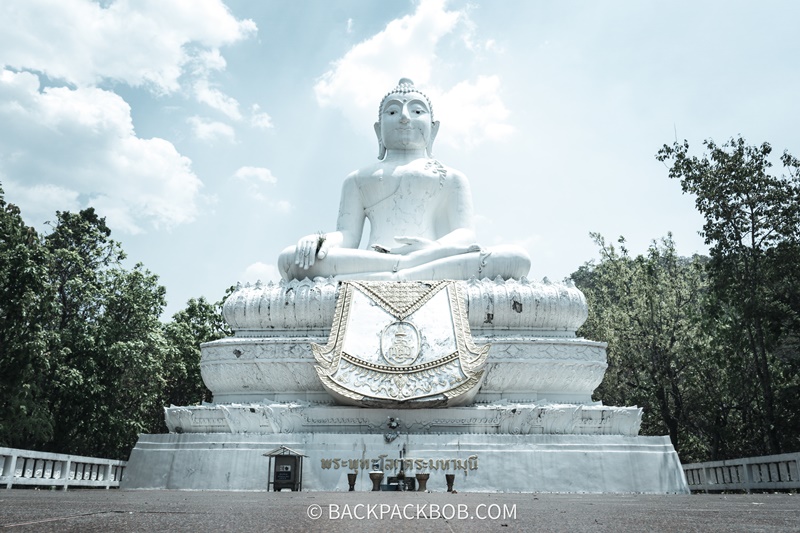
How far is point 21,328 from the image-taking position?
13.7 meters

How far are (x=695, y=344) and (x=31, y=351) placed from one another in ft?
51.0

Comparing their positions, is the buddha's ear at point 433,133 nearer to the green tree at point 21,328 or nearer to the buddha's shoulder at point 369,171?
the buddha's shoulder at point 369,171

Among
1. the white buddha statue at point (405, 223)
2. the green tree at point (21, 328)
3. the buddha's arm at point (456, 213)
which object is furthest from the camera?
the buddha's arm at point (456, 213)

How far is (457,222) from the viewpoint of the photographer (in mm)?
14258

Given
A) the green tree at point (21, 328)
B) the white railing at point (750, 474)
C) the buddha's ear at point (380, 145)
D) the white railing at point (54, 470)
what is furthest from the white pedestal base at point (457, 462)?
the buddha's ear at point (380, 145)

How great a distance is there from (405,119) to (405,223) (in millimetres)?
2285

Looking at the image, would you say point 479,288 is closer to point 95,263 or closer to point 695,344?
point 695,344

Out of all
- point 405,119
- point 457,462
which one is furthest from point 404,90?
point 457,462

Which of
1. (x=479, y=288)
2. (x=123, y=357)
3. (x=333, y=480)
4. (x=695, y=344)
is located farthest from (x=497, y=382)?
(x=123, y=357)

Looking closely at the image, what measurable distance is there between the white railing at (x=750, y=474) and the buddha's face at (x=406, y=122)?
864 cm

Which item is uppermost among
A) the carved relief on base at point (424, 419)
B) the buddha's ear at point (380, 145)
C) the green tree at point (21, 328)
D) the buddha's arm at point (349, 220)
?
the buddha's ear at point (380, 145)

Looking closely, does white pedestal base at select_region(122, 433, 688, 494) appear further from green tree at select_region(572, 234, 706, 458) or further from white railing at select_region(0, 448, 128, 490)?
green tree at select_region(572, 234, 706, 458)

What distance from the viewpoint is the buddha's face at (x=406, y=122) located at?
14.7 meters

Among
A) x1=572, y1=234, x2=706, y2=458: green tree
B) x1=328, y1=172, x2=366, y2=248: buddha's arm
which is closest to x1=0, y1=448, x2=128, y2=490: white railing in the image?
x1=328, y1=172, x2=366, y2=248: buddha's arm
